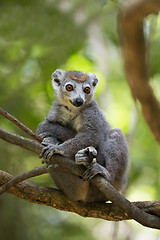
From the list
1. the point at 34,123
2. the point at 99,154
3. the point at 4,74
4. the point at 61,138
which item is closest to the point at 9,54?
the point at 4,74

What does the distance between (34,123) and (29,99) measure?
0.76m

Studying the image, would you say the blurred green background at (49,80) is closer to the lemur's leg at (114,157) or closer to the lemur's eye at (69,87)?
the lemur's eye at (69,87)

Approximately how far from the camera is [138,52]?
2127mm

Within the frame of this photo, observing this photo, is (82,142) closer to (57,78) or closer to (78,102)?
(78,102)

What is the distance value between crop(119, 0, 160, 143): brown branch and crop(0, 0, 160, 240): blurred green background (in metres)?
4.71

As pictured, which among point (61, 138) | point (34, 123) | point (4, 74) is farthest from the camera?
point (4, 74)

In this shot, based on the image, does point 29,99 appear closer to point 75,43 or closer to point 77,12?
point 75,43

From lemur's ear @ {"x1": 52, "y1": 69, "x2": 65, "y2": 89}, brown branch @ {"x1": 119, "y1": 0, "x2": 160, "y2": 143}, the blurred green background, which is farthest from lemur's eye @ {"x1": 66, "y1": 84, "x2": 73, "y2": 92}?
brown branch @ {"x1": 119, "y1": 0, "x2": 160, "y2": 143}

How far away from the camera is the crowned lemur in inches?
212

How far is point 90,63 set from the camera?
36.0 feet

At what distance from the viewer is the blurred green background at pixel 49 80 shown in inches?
313

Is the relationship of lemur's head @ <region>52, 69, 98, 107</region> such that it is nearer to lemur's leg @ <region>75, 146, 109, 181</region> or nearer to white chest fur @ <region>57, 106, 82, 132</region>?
white chest fur @ <region>57, 106, 82, 132</region>

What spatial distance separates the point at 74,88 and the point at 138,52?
15.7 feet

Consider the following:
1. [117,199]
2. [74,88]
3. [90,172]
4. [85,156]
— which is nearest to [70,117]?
[74,88]
